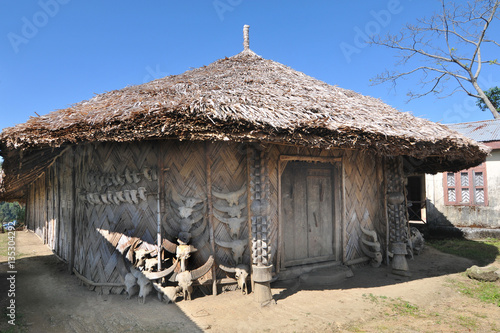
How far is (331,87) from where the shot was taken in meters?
6.22

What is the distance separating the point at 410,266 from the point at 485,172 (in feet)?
18.5

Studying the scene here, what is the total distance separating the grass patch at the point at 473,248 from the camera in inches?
250

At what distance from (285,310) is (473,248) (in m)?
6.26

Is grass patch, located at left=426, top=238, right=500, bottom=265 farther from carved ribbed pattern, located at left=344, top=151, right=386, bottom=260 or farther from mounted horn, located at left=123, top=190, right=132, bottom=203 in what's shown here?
mounted horn, located at left=123, top=190, right=132, bottom=203

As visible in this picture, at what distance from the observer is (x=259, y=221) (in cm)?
397

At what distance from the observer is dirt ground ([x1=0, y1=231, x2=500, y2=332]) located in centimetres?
323

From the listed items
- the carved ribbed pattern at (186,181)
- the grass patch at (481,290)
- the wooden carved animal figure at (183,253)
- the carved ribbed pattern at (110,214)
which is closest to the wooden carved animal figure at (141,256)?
the carved ribbed pattern at (110,214)

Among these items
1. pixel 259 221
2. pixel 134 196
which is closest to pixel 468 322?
pixel 259 221

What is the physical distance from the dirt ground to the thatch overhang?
1994mm

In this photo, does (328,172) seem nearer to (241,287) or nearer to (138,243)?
(241,287)

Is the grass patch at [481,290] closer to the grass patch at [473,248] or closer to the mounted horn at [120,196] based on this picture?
the grass patch at [473,248]

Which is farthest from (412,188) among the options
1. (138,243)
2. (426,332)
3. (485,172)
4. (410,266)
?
(138,243)

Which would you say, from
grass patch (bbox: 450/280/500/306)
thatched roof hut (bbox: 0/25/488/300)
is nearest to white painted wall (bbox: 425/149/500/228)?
thatched roof hut (bbox: 0/25/488/300)

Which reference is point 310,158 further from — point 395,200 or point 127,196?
point 127,196
